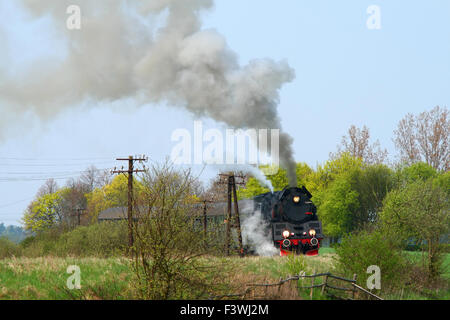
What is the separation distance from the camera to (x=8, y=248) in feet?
114

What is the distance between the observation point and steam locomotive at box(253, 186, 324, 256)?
26.7 meters

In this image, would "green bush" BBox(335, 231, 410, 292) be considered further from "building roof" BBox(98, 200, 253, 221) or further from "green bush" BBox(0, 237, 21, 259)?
"green bush" BBox(0, 237, 21, 259)

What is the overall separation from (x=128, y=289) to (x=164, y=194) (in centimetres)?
316

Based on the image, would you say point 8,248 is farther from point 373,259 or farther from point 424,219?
point 424,219

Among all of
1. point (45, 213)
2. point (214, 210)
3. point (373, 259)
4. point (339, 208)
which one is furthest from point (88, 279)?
point (45, 213)

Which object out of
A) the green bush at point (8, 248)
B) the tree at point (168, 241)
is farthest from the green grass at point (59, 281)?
the green bush at point (8, 248)

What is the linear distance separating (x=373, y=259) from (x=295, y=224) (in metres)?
9.44

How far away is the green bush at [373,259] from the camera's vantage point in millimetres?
17594

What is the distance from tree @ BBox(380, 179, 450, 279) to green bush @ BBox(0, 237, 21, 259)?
81.8ft

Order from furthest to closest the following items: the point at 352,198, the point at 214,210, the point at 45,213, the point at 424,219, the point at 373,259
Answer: the point at 45,213 < the point at 352,198 < the point at 214,210 < the point at 424,219 < the point at 373,259

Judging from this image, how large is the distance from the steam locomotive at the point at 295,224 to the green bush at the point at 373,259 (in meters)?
8.34

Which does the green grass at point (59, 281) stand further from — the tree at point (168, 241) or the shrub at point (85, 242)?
the shrub at point (85, 242)
